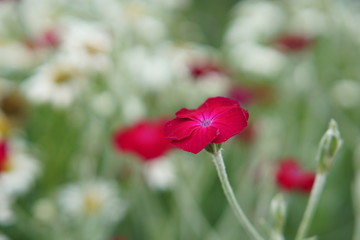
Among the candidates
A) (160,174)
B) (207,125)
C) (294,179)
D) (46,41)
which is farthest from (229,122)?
(46,41)

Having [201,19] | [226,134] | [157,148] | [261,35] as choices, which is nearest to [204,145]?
[226,134]

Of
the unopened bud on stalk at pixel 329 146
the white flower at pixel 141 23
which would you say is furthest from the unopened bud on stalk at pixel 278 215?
the white flower at pixel 141 23

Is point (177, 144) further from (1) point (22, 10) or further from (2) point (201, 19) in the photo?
(2) point (201, 19)

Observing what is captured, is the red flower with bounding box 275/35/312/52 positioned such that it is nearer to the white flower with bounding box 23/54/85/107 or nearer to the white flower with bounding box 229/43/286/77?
the white flower with bounding box 229/43/286/77

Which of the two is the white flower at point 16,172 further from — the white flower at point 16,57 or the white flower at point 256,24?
the white flower at point 256,24

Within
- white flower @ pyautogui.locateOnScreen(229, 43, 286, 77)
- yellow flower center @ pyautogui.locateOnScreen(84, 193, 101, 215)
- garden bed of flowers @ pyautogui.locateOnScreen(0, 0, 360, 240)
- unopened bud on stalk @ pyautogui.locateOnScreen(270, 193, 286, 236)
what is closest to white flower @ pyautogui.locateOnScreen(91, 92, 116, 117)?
garden bed of flowers @ pyautogui.locateOnScreen(0, 0, 360, 240)

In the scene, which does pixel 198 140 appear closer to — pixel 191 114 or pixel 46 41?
pixel 191 114
